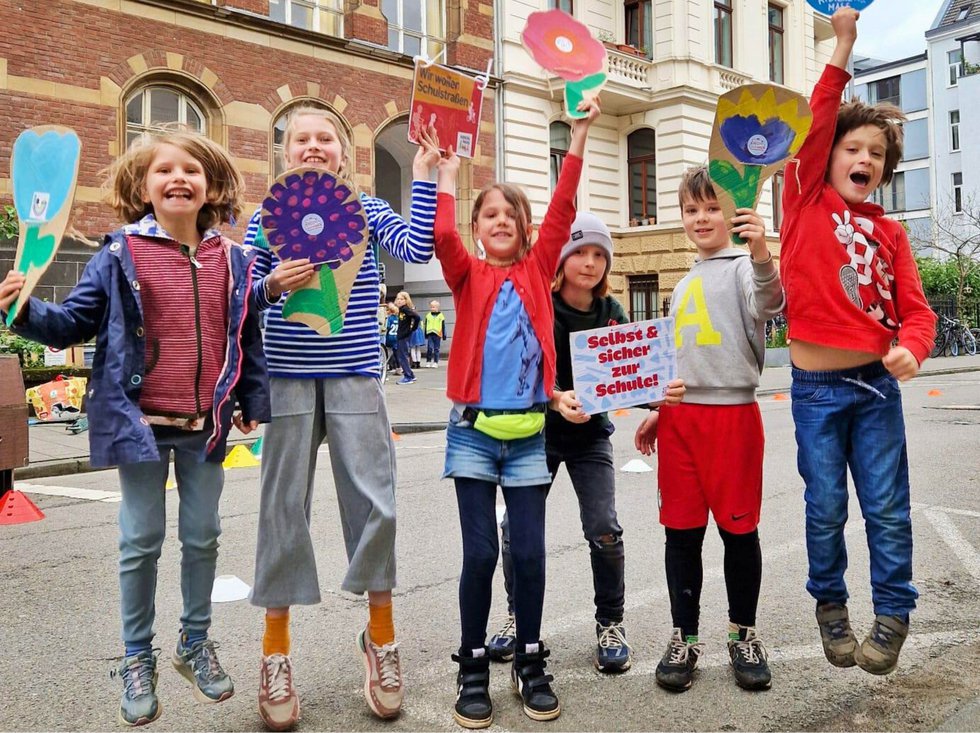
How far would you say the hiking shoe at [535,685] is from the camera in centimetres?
288

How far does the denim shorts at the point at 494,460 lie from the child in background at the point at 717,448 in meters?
0.54

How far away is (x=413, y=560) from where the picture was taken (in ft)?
16.3

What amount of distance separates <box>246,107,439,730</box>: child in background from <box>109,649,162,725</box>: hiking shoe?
366 millimetres

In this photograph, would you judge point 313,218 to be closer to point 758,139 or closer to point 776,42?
point 758,139

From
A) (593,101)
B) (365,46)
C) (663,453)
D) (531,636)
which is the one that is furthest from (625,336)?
(365,46)

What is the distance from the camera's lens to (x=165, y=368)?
2.92 metres

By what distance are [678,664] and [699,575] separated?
328 mm

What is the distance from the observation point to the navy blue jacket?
2.75 metres

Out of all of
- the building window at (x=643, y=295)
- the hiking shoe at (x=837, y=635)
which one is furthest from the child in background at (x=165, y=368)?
the building window at (x=643, y=295)

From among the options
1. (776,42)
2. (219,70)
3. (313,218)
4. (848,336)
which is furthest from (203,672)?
(776,42)

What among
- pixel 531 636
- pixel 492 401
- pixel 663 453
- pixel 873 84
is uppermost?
pixel 873 84

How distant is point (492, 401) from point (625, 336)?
0.54 meters

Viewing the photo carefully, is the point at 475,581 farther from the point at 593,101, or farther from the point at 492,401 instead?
the point at 593,101

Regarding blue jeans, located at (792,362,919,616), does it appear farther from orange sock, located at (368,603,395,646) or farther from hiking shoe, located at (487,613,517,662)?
orange sock, located at (368,603,395,646)
